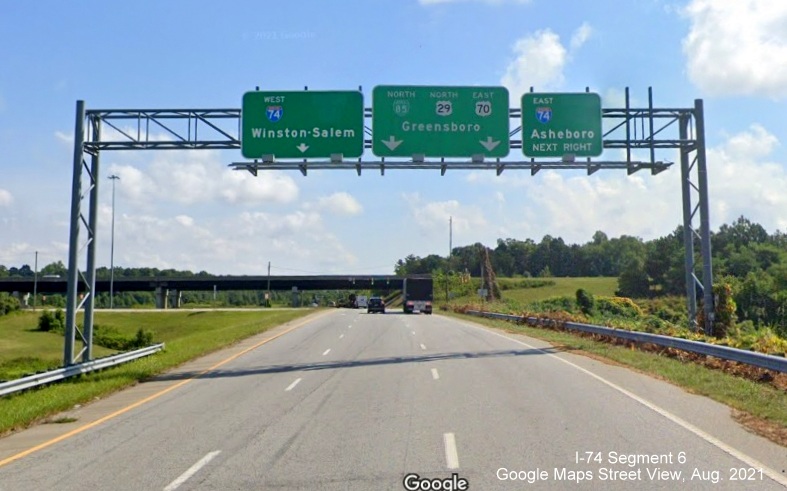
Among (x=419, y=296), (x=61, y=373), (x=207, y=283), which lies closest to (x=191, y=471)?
(x=61, y=373)

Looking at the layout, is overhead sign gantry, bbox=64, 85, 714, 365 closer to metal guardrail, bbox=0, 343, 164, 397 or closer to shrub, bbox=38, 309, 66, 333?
metal guardrail, bbox=0, 343, 164, 397

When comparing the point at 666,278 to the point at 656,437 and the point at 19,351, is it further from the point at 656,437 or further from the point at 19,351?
the point at 656,437

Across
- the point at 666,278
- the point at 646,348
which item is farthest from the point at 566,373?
the point at 666,278

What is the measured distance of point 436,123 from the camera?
939 inches

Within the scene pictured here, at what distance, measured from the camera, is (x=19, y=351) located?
5134cm

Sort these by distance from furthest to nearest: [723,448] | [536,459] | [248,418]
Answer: [248,418] → [723,448] → [536,459]

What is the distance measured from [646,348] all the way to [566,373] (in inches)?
293

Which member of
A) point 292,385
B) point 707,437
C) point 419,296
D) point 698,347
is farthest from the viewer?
point 419,296

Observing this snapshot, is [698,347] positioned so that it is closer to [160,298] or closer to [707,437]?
[707,437]

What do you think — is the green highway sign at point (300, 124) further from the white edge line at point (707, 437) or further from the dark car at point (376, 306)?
the dark car at point (376, 306)

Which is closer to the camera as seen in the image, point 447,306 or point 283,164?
point 283,164

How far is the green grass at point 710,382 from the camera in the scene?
484 inches

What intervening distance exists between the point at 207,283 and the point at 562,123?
9830 cm

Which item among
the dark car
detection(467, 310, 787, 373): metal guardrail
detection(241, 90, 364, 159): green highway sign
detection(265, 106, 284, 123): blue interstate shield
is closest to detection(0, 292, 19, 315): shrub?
the dark car
